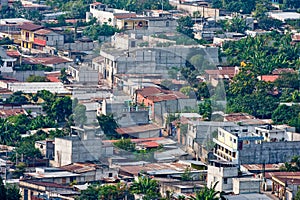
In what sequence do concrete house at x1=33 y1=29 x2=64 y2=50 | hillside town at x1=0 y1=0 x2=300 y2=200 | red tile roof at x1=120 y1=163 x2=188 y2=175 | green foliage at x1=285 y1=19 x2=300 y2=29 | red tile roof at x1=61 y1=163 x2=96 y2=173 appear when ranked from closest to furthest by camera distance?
1. hillside town at x1=0 y1=0 x2=300 y2=200
2. red tile roof at x1=61 y1=163 x2=96 y2=173
3. red tile roof at x1=120 y1=163 x2=188 y2=175
4. concrete house at x1=33 y1=29 x2=64 y2=50
5. green foliage at x1=285 y1=19 x2=300 y2=29

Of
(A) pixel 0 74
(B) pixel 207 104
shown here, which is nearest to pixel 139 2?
(A) pixel 0 74

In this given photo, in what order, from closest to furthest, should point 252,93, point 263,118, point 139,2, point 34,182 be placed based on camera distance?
point 34,182 → point 263,118 → point 252,93 → point 139,2

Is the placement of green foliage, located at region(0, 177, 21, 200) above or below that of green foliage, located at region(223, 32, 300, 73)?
above

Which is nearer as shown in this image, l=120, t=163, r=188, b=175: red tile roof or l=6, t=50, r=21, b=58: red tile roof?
l=120, t=163, r=188, b=175: red tile roof

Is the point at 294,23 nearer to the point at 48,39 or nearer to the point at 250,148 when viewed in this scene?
the point at 48,39

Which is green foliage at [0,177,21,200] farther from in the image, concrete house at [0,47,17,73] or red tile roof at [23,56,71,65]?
red tile roof at [23,56,71,65]

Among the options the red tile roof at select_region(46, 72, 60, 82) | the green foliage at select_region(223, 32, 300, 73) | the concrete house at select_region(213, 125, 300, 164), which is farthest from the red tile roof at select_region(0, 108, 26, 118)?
the green foliage at select_region(223, 32, 300, 73)

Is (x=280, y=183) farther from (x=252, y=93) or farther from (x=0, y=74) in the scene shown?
(x=0, y=74)
